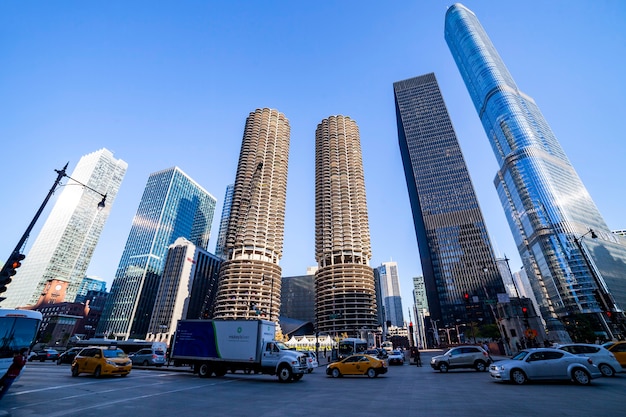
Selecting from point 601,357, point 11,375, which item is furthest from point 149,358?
point 601,357

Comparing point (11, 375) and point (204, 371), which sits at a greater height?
point (11, 375)

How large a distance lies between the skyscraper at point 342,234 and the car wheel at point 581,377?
3968 inches

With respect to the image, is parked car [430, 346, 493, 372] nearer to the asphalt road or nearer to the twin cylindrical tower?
the asphalt road

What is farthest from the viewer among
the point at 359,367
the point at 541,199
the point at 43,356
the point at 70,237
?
the point at 70,237

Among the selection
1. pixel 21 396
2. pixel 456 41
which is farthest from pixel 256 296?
pixel 456 41

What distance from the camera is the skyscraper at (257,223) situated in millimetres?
123562

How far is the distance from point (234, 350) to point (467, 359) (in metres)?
17.0

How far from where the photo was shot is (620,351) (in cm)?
1698

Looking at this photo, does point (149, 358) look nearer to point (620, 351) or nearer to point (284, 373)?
point (284, 373)

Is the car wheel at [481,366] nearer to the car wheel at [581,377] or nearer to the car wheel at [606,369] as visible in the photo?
the car wheel at [606,369]

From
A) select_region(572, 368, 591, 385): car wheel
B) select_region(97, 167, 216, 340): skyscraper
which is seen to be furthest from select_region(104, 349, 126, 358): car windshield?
Answer: select_region(97, 167, 216, 340): skyscraper

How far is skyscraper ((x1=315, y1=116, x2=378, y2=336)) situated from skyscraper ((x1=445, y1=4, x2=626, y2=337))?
72821 millimetres

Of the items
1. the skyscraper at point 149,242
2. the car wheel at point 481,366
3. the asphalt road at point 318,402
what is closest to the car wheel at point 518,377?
the asphalt road at point 318,402

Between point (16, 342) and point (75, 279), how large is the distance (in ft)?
630
